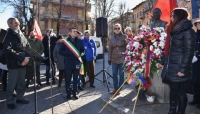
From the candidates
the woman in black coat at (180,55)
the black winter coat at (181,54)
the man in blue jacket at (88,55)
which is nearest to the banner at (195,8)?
the woman in black coat at (180,55)

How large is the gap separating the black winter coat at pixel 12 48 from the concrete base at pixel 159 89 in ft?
11.1

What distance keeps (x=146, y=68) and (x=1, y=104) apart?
12.8 feet

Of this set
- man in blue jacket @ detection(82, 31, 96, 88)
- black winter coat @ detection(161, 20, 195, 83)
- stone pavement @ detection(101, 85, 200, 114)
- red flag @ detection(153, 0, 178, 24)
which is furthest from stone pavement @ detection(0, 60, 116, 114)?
red flag @ detection(153, 0, 178, 24)

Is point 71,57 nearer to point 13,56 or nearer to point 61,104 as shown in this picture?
point 61,104

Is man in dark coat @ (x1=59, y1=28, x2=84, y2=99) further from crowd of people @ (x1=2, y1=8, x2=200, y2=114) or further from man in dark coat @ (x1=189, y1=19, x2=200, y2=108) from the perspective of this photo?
man in dark coat @ (x1=189, y1=19, x2=200, y2=108)

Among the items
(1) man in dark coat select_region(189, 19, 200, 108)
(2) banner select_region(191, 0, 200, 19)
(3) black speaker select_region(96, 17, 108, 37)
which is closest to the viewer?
(1) man in dark coat select_region(189, 19, 200, 108)

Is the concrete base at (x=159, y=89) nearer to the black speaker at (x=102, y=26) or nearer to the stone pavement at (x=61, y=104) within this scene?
the stone pavement at (x=61, y=104)

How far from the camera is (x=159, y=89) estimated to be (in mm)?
5418

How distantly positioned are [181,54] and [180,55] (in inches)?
1.0

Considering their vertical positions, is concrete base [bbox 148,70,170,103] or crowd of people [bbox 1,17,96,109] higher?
crowd of people [bbox 1,17,96,109]

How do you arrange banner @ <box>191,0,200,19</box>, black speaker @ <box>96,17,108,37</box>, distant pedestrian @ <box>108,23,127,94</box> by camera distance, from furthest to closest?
black speaker @ <box>96,17,108,37</box> → distant pedestrian @ <box>108,23,127,94</box> → banner @ <box>191,0,200,19</box>

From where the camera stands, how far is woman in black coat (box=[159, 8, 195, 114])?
3.80 meters

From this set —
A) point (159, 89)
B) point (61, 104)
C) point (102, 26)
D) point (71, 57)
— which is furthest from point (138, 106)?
point (102, 26)

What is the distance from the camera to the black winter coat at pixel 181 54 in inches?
149
